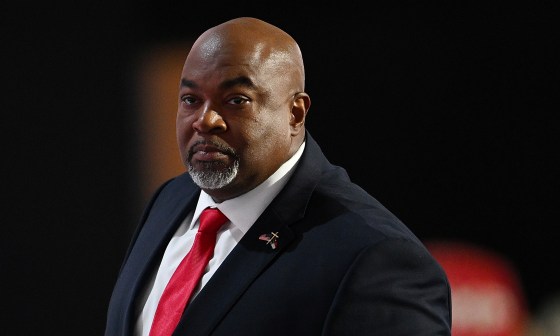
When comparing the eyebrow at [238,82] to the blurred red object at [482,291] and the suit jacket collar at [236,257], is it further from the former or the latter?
the blurred red object at [482,291]

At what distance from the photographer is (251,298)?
5.09ft

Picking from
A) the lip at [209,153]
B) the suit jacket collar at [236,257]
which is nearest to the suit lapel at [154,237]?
the suit jacket collar at [236,257]

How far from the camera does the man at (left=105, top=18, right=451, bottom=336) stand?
1.49 m

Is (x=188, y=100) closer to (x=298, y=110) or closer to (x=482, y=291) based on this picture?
(x=298, y=110)

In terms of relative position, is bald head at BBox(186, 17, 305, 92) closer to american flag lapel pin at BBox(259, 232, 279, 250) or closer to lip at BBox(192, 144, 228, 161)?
lip at BBox(192, 144, 228, 161)

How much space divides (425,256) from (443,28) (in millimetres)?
1149

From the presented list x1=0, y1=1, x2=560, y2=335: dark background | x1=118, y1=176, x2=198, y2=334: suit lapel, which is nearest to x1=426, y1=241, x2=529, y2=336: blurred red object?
x1=0, y1=1, x2=560, y2=335: dark background

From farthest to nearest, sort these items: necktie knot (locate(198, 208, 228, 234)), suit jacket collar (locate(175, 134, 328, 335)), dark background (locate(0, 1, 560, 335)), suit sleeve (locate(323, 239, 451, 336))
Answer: dark background (locate(0, 1, 560, 335)) < necktie knot (locate(198, 208, 228, 234)) < suit jacket collar (locate(175, 134, 328, 335)) < suit sleeve (locate(323, 239, 451, 336))

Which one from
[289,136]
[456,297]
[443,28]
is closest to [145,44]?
[443,28]

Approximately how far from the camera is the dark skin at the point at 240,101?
5.20 feet

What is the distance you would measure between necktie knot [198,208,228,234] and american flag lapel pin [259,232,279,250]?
0.10 m

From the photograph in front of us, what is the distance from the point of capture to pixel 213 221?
1686 mm

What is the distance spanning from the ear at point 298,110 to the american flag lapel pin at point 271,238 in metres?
0.18

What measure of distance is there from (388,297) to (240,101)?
0.40 meters
